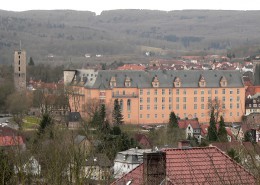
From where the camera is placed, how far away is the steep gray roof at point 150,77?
48.6m

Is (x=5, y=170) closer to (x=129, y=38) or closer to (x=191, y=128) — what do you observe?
(x=191, y=128)

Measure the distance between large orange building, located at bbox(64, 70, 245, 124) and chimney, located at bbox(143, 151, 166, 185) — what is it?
34.8 m

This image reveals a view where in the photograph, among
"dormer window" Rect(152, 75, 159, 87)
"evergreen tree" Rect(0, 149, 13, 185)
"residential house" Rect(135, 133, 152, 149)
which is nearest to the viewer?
"evergreen tree" Rect(0, 149, 13, 185)

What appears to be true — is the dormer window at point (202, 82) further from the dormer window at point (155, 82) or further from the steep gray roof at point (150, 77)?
the dormer window at point (155, 82)

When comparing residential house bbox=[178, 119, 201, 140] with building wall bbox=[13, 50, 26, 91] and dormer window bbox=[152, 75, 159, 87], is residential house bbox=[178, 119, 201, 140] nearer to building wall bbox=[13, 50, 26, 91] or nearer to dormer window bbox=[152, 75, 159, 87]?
dormer window bbox=[152, 75, 159, 87]

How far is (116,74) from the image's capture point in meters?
48.9

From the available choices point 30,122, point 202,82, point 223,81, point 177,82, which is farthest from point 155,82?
point 30,122

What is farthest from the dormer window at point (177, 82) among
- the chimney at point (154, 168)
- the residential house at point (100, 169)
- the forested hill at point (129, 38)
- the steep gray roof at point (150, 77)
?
the forested hill at point (129, 38)

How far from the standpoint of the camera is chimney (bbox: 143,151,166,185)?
13109 millimetres

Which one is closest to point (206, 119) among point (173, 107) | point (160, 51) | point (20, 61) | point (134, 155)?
point (173, 107)

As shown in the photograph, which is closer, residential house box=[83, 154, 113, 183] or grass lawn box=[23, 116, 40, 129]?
residential house box=[83, 154, 113, 183]

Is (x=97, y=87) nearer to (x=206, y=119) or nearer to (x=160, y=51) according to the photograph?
(x=206, y=119)

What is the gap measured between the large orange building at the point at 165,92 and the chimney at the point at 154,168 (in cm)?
3475

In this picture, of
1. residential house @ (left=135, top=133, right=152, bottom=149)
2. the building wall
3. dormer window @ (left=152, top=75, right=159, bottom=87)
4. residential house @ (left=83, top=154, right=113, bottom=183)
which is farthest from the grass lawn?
residential house @ (left=83, top=154, right=113, bottom=183)
